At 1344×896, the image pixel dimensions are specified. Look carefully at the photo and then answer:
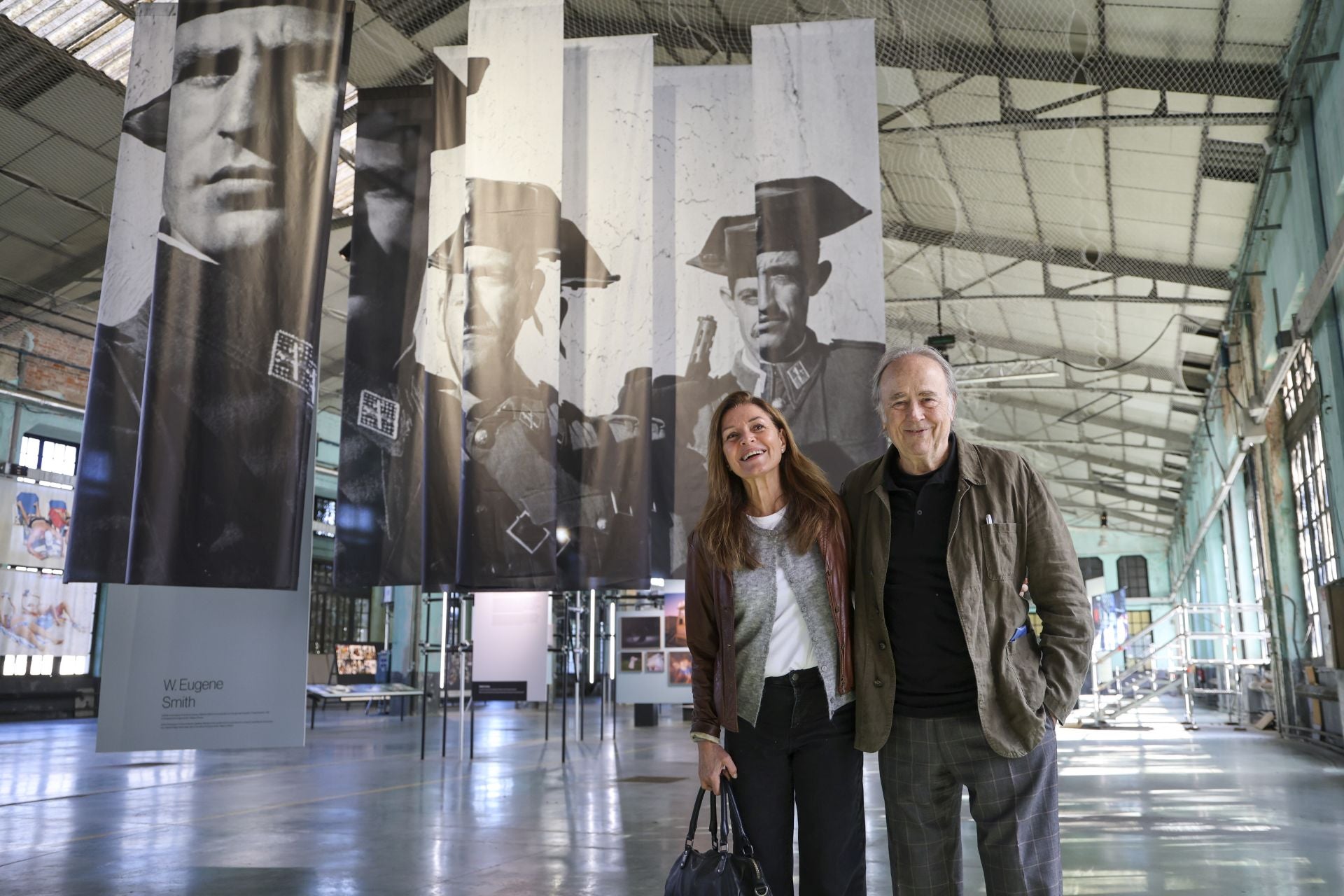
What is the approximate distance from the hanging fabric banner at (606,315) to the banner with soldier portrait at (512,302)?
0.64 ft

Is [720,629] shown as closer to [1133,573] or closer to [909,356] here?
[909,356]

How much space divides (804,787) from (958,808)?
31cm

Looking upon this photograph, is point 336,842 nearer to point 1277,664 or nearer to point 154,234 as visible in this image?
point 154,234

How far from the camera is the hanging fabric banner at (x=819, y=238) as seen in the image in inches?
223

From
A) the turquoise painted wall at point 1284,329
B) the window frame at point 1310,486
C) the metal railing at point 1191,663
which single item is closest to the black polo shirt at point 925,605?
the turquoise painted wall at point 1284,329

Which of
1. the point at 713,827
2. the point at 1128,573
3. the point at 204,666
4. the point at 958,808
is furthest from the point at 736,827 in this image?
the point at 1128,573

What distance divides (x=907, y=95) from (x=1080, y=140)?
70.7 inches

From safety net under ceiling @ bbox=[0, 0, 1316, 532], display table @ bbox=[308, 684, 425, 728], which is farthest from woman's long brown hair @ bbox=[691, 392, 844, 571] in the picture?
display table @ bbox=[308, 684, 425, 728]

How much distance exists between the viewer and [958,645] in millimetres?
2027

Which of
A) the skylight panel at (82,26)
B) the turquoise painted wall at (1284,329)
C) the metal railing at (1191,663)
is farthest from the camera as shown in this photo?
the metal railing at (1191,663)

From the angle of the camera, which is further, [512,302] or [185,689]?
[512,302]

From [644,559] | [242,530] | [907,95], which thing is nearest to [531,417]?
[644,559]

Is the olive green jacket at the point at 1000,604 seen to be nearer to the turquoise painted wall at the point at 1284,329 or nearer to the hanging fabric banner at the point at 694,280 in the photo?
the hanging fabric banner at the point at 694,280

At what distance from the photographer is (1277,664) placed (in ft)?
43.8
